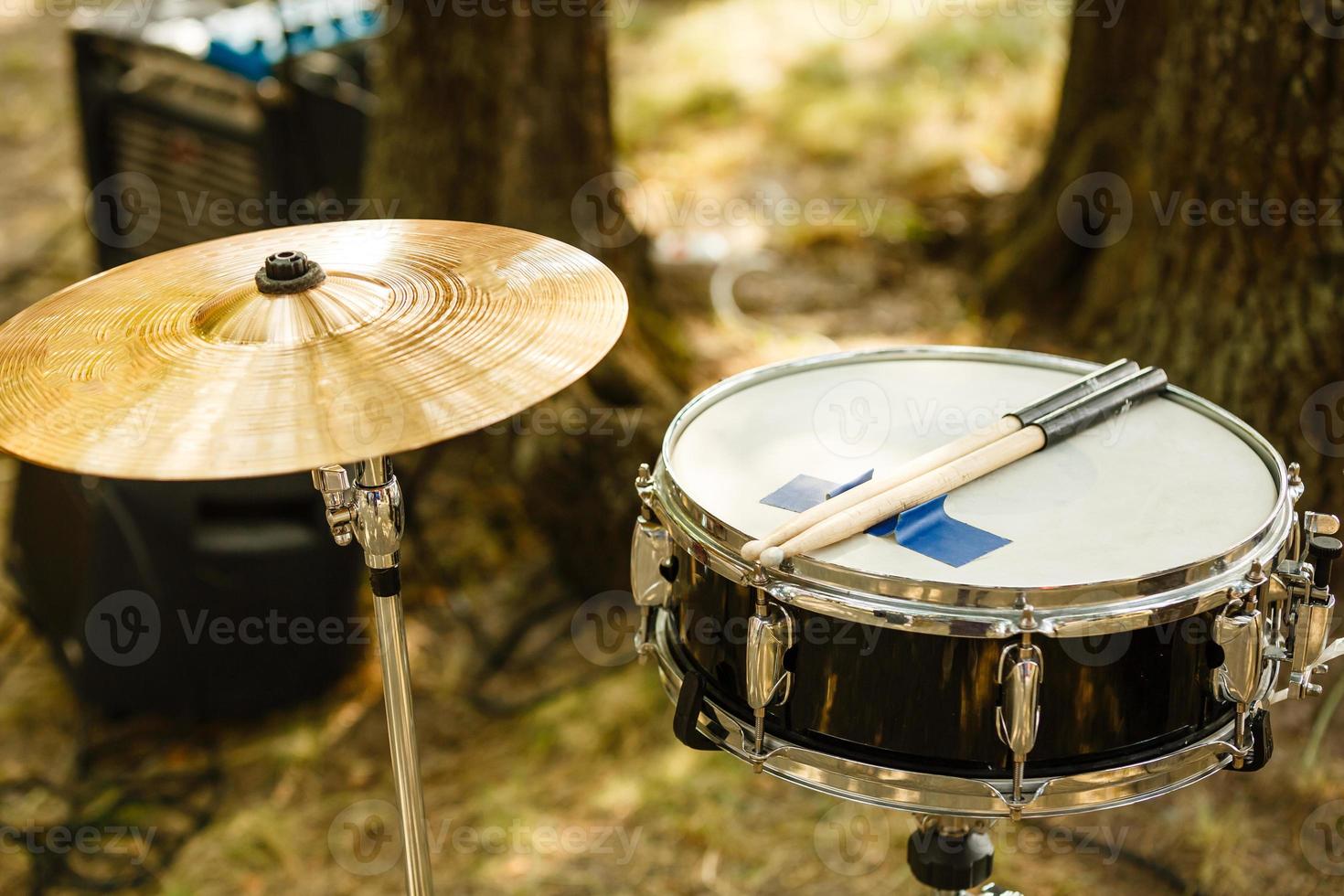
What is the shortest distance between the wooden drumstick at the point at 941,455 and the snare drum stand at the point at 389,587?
0.49 meters

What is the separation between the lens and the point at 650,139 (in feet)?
20.1

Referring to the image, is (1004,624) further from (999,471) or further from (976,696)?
(999,471)

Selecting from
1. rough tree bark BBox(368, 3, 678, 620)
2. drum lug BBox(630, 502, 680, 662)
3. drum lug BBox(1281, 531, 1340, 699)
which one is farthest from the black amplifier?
drum lug BBox(1281, 531, 1340, 699)

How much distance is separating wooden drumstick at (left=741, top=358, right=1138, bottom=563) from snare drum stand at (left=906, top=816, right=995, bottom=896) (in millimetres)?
549

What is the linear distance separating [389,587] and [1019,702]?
85cm

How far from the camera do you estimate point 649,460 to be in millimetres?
3100

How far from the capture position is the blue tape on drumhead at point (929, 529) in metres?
1.56

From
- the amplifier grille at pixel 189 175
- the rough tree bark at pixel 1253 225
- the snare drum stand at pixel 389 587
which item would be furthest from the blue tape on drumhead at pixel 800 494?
the amplifier grille at pixel 189 175

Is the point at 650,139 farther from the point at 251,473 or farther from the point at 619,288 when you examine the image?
the point at 251,473

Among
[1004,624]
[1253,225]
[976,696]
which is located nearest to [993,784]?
[976,696]

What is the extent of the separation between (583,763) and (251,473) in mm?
1756

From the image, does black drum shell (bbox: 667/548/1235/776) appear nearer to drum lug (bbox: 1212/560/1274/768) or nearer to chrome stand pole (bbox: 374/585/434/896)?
drum lug (bbox: 1212/560/1274/768)

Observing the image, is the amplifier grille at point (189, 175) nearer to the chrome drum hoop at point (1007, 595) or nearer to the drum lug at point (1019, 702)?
the chrome drum hoop at point (1007, 595)

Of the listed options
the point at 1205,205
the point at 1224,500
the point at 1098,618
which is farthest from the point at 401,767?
the point at 1205,205
